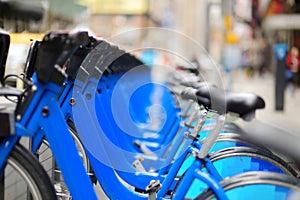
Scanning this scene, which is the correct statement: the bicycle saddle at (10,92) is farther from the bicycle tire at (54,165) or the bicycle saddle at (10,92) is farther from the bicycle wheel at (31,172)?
the bicycle tire at (54,165)

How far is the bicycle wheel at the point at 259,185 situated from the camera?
2164 mm

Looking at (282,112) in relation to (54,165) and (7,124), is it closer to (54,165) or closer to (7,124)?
(54,165)

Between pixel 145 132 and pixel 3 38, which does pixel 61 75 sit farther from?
pixel 145 132

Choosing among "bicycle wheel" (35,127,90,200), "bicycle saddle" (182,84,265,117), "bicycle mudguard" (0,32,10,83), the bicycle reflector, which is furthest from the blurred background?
the bicycle reflector

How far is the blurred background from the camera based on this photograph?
20.1 feet

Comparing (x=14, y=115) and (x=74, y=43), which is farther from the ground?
(x=74, y=43)

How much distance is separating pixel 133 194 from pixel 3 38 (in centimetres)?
119

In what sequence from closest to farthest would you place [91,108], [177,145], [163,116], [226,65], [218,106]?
[218,106], [91,108], [177,145], [163,116], [226,65]

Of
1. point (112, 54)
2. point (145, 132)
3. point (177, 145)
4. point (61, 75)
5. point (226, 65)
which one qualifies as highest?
point (226, 65)

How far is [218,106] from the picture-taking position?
2.77 meters

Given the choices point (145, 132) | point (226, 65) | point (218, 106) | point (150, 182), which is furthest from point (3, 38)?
point (226, 65)

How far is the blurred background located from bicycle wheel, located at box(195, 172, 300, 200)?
36.4 inches

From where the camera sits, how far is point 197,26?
3684 centimetres

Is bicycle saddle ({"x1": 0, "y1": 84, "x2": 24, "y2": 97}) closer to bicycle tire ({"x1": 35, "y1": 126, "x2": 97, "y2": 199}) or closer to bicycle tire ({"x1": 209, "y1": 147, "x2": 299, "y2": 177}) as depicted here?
bicycle tire ({"x1": 35, "y1": 126, "x2": 97, "y2": 199})
